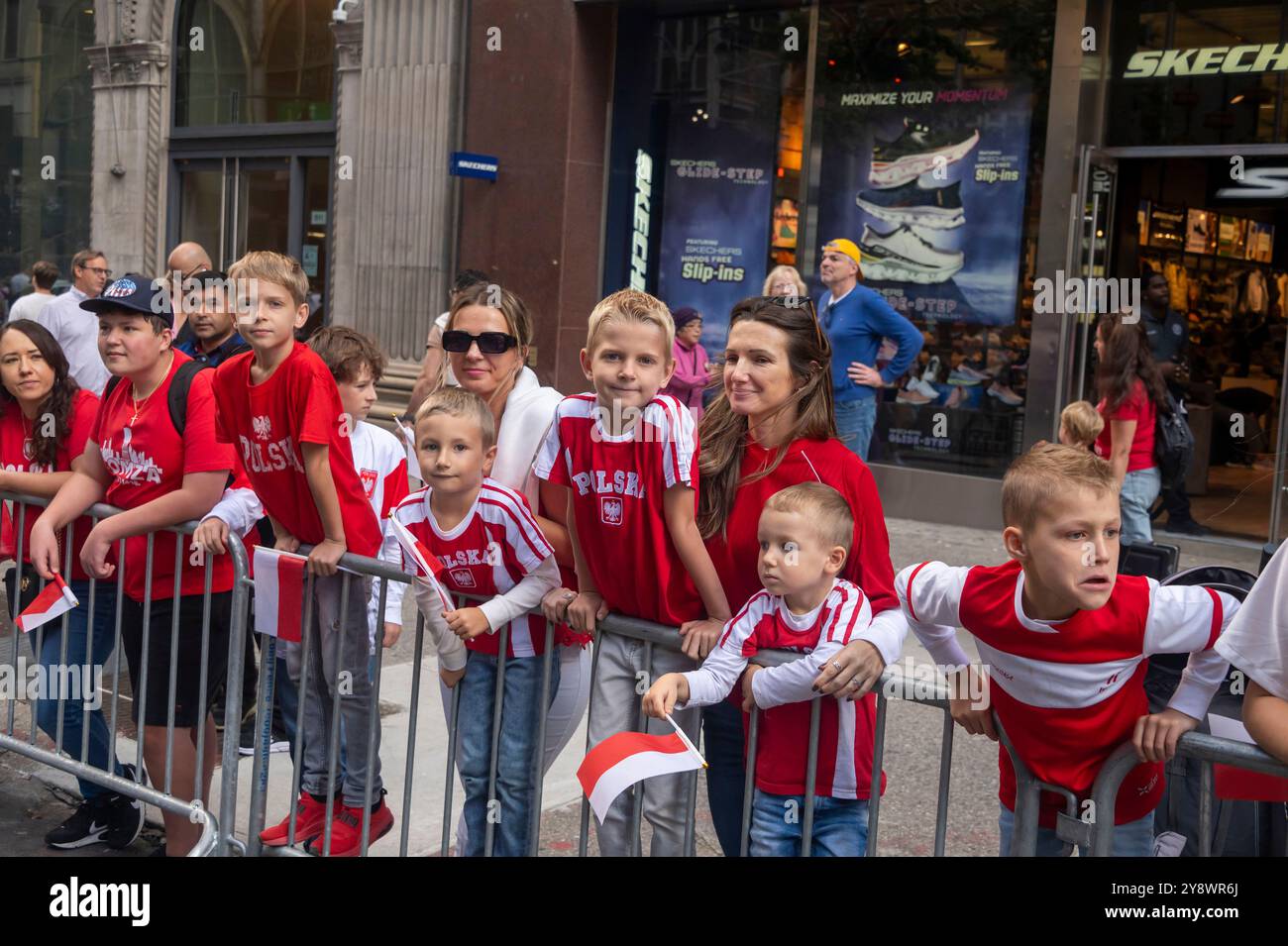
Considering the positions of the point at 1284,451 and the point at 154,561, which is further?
the point at 1284,451

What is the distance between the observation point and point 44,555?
4.69m

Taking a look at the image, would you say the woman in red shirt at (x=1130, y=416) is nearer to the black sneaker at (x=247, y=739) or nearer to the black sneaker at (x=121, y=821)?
the black sneaker at (x=247, y=739)

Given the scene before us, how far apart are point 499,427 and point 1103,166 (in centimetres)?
782

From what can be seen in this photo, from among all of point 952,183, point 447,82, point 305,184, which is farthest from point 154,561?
point 305,184

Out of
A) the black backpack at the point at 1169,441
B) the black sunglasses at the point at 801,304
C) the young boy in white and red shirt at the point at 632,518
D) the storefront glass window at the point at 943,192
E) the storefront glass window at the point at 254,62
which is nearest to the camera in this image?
the young boy in white and red shirt at the point at 632,518

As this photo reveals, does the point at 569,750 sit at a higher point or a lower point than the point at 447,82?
lower

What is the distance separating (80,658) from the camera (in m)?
4.85

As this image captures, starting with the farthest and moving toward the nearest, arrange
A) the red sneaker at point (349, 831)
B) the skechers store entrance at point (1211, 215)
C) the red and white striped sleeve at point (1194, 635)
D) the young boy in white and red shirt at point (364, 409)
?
1. the skechers store entrance at point (1211, 215)
2. the young boy in white and red shirt at point (364, 409)
3. the red sneaker at point (349, 831)
4. the red and white striped sleeve at point (1194, 635)

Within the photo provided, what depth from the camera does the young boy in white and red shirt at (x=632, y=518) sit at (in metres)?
3.49

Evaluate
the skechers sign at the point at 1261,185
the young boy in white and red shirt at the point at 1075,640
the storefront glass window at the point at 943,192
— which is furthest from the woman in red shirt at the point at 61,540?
the skechers sign at the point at 1261,185

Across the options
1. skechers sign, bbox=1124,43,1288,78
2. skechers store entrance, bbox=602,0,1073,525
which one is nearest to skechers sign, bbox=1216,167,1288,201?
skechers sign, bbox=1124,43,1288,78

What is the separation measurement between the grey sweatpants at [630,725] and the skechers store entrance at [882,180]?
25.3ft
